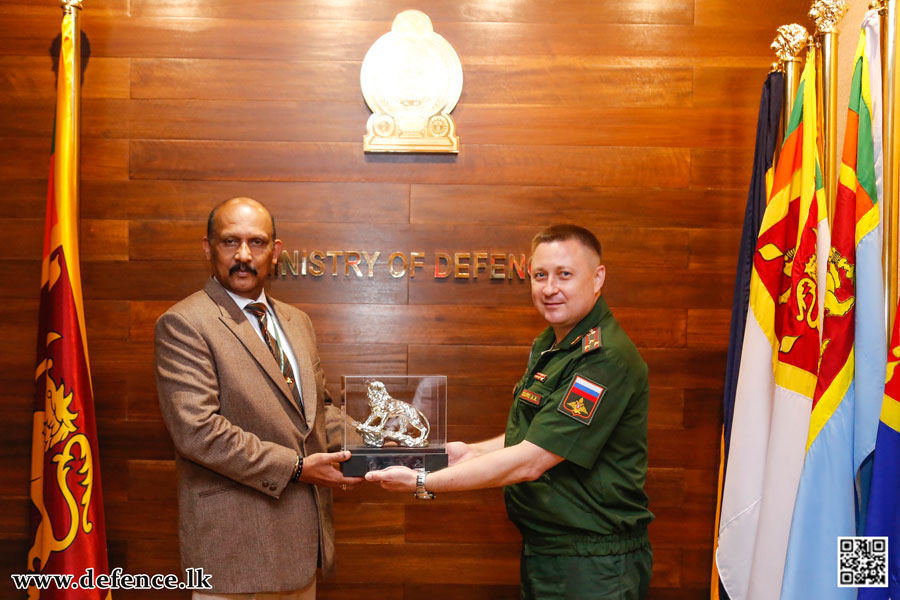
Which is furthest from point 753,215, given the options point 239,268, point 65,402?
point 65,402

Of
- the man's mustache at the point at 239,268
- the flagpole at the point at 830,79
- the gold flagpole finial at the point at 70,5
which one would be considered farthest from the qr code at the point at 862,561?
the gold flagpole finial at the point at 70,5

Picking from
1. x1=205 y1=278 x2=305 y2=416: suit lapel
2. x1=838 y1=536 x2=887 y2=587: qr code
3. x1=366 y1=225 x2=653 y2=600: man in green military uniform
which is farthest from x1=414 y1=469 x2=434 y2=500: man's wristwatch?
x1=838 y1=536 x2=887 y2=587: qr code

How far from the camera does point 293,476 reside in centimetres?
220

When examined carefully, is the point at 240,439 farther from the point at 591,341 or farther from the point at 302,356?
the point at 591,341

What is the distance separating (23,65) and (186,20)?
0.71 meters

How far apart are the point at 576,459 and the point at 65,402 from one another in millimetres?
1858

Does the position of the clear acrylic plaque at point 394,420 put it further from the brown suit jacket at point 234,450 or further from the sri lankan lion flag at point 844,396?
the sri lankan lion flag at point 844,396

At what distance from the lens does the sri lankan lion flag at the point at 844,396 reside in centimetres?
206

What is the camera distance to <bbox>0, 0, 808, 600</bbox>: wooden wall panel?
299 cm

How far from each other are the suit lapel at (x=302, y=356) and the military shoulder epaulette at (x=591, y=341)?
2.97 feet

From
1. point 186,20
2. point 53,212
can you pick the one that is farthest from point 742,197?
point 53,212

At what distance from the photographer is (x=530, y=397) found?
2.09 metres

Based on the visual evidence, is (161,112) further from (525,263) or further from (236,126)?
(525,263)

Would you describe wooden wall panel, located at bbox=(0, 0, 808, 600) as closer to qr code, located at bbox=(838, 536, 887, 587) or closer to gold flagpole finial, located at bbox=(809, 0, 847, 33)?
gold flagpole finial, located at bbox=(809, 0, 847, 33)
